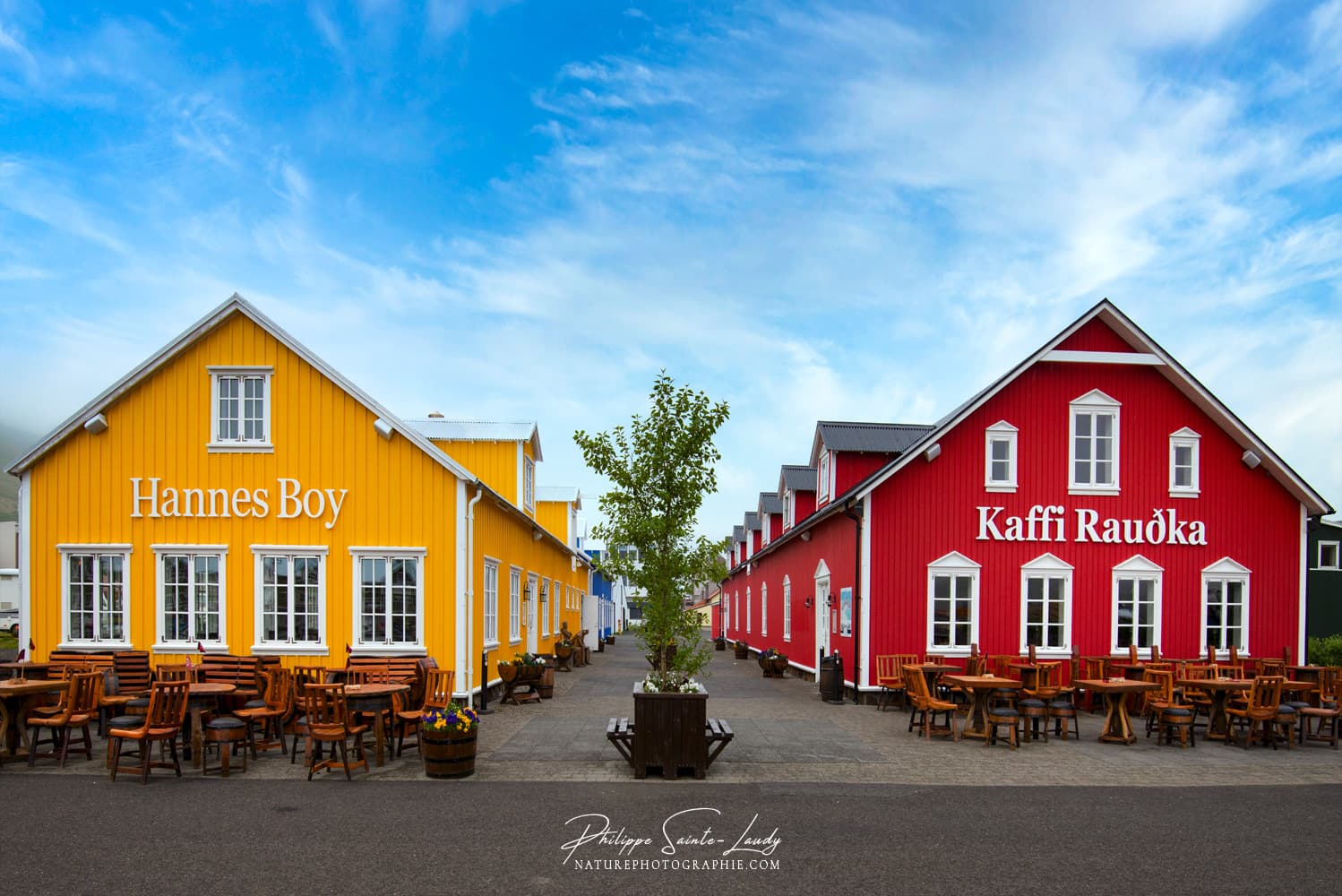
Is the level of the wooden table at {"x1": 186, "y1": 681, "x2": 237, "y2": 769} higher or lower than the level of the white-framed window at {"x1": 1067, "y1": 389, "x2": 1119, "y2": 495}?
lower

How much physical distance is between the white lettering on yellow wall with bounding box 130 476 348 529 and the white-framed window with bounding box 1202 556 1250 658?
16.7m

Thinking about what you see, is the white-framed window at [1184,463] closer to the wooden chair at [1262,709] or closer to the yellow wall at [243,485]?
the wooden chair at [1262,709]

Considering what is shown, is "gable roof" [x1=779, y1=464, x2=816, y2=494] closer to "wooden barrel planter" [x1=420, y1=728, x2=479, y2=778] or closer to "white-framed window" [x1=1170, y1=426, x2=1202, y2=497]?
"white-framed window" [x1=1170, y1=426, x2=1202, y2=497]

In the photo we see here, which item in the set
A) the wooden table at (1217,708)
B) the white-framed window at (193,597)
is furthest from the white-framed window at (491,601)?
the wooden table at (1217,708)

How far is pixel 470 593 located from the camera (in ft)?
53.9

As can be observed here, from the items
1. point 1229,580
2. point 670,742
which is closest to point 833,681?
point 1229,580

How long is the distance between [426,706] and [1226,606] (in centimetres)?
1595

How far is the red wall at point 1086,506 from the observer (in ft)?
61.2

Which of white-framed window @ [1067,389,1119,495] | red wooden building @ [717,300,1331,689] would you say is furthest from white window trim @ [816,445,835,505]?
white-framed window @ [1067,389,1119,495]

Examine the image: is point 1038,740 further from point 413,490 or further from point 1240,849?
point 413,490

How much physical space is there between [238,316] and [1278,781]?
55.0 ft

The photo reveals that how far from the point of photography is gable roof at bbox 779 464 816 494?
29016 mm
